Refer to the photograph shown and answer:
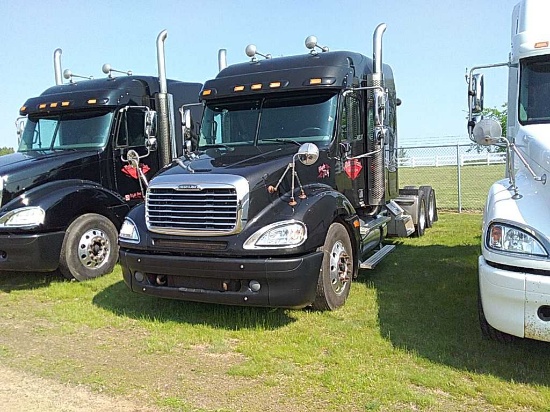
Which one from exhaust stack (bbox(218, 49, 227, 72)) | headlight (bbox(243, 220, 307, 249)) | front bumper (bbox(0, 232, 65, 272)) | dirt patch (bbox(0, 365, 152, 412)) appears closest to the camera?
dirt patch (bbox(0, 365, 152, 412))

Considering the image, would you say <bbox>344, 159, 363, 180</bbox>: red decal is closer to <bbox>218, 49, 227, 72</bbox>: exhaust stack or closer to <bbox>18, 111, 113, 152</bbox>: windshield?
<bbox>218, 49, 227, 72</bbox>: exhaust stack

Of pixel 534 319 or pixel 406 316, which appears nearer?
pixel 534 319

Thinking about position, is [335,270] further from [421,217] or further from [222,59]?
[421,217]

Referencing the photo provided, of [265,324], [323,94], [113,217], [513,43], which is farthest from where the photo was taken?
[113,217]

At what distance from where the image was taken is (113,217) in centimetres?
796

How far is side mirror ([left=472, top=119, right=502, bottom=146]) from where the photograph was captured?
4.78 metres

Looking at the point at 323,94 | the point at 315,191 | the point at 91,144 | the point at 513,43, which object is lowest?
the point at 315,191

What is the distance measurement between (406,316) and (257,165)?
222cm

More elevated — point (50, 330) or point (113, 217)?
point (113, 217)

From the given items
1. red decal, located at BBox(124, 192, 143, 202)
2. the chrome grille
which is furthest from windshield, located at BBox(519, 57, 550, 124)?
red decal, located at BBox(124, 192, 143, 202)

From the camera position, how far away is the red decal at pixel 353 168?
6715 mm

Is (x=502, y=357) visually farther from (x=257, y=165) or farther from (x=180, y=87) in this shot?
(x=180, y=87)

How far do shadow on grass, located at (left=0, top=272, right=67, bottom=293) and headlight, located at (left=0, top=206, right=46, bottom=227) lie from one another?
1.10 m

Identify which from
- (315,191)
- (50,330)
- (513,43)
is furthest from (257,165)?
(513,43)
